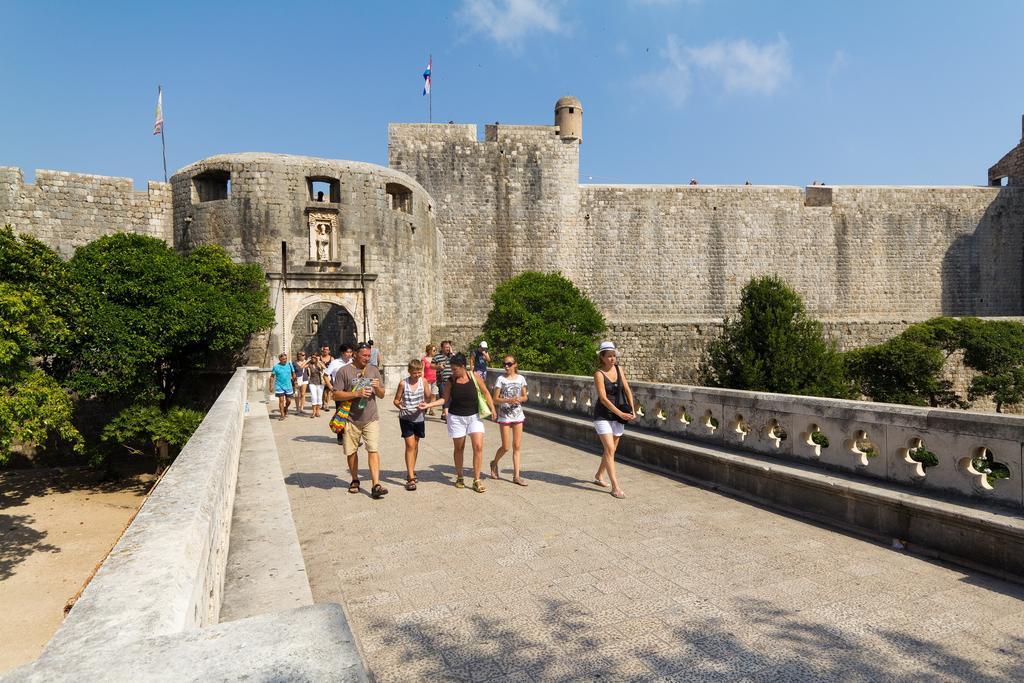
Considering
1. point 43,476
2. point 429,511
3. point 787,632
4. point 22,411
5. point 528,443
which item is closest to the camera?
point 787,632

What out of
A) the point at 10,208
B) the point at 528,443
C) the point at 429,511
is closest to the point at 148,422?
the point at 10,208

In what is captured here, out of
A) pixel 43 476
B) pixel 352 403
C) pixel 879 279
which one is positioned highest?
pixel 879 279

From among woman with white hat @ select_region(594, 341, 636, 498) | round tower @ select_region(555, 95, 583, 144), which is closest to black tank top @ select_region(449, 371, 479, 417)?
woman with white hat @ select_region(594, 341, 636, 498)

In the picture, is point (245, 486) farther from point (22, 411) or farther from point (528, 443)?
point (22, 411)

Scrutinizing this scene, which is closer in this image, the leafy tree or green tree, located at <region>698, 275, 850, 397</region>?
green tree, located at <region>698, 275, 850, 397</region>

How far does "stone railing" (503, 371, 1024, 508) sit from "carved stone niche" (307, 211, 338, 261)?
14.0 metres

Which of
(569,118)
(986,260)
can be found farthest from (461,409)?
(986,260)

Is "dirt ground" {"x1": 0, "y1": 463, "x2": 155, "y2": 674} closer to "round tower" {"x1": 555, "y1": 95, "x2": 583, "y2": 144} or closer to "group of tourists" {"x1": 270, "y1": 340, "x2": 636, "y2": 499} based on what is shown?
"group of tourists" {"x1": 270, "y1": 340, "x2": 636, "y2": 499}

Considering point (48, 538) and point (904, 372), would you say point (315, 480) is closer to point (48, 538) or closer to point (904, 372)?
point (48, 538)

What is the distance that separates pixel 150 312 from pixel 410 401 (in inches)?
498

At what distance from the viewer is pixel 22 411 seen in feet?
35.4

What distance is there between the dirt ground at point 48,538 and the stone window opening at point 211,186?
9.07 m

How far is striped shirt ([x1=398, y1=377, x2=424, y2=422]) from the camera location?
6.48 m

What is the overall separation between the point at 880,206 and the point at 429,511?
32.5m
